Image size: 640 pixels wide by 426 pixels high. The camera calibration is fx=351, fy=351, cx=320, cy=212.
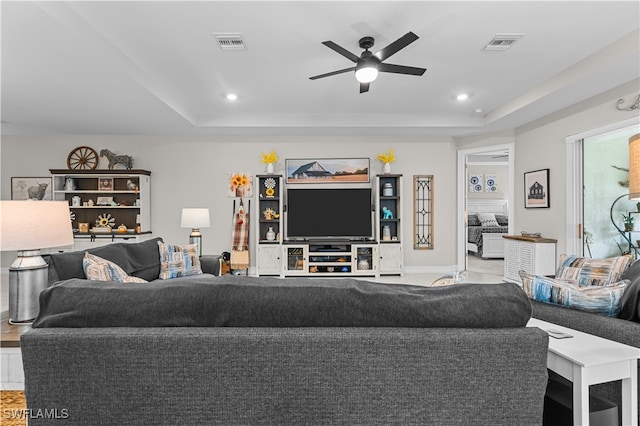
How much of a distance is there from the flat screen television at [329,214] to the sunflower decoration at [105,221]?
3.10 metres

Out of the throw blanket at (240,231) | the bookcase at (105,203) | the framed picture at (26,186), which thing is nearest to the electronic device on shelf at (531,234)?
the throw blanket at (240,231)

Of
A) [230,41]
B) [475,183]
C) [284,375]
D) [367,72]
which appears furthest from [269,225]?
[475,183]

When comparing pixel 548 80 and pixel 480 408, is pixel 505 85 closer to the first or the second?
pixel 548 80

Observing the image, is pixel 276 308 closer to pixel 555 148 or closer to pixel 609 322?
pixel 609 322

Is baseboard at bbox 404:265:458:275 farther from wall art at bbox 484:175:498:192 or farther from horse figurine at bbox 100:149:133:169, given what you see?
horse figurine at bbox 100:149:133:169

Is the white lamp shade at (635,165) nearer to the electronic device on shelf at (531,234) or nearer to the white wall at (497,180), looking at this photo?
the electronic device on shelf at (531,234)

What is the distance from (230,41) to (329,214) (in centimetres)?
346

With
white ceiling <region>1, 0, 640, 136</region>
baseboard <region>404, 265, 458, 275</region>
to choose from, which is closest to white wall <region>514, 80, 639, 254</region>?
white ceiling <region>1, 0, 640, 136</region>

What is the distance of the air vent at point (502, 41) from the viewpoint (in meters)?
3.07

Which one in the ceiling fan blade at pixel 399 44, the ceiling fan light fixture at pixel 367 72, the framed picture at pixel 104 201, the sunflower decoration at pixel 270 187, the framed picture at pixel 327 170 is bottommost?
the framed picture at pixel 104 201

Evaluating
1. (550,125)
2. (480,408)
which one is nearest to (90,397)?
(480,408)

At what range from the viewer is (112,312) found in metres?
1.16

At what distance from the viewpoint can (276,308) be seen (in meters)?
1.18

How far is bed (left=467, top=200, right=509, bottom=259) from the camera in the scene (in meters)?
8.01
